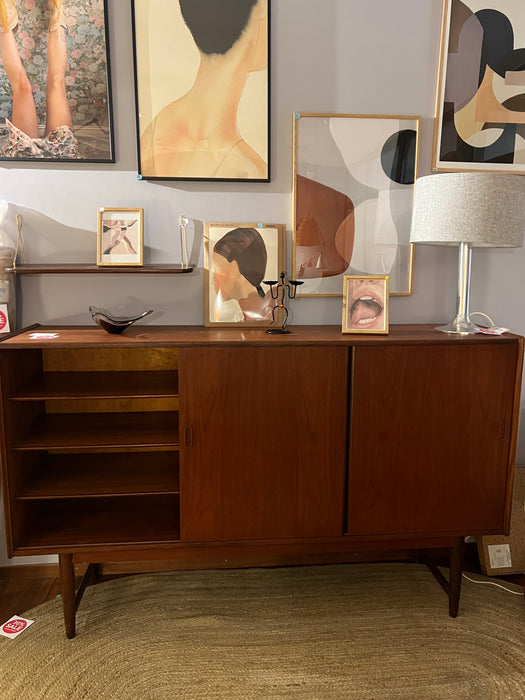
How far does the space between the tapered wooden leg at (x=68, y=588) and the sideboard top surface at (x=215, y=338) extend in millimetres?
749

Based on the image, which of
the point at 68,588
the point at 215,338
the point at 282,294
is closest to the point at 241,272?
the point at 282,294

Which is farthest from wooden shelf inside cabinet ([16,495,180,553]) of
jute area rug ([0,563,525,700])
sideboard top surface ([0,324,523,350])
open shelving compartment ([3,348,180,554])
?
sideboard top surface ([0,324,523,350])

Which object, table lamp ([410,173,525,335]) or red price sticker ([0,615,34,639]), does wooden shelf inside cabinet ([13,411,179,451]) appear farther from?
table lamp ([410,173,525,335])

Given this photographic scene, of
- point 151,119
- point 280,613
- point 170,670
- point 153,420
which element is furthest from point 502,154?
point 170,670

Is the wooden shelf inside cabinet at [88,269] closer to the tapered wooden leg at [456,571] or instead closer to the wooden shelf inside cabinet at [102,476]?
the wooden shelf inside cabinet at [102,476]

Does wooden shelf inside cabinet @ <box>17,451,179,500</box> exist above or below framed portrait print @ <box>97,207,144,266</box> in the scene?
below

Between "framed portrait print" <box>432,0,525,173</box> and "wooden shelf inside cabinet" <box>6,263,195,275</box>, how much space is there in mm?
1147

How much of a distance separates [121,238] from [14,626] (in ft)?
4.91

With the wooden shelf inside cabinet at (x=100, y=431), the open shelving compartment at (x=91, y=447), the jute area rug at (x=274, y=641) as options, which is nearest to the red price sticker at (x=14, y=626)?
the jute area rug at (x=274, y=641)

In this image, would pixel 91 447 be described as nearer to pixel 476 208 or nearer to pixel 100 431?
pixel 100 431

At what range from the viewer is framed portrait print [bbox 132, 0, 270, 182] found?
195 cm

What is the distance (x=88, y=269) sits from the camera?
188cm

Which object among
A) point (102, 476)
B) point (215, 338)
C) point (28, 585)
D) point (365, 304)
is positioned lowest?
point (28, 585)

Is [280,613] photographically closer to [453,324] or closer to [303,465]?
[303,465]
